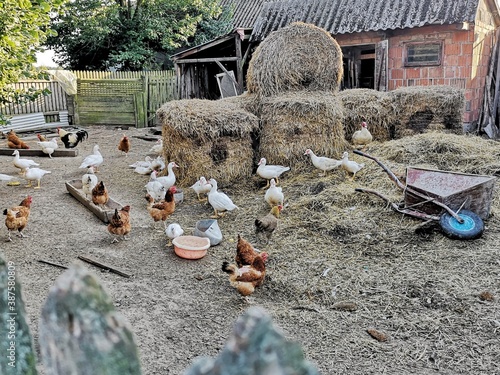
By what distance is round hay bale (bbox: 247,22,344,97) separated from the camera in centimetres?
965

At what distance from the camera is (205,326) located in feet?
12.8

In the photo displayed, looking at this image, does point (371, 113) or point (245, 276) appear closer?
point (245, 276)

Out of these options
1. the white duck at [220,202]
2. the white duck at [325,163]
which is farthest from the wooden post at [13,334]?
the white duck at [325,163]

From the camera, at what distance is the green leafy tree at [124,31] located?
19062 millimetres

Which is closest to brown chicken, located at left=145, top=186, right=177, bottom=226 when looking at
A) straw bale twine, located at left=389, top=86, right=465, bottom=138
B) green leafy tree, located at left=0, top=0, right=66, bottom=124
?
green leafy tree, located at left=0, top=0, right=66, bottom=124

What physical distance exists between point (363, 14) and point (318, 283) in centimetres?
1159

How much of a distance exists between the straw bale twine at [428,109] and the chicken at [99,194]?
700cm

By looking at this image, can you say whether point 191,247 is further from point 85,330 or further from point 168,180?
point 85,330

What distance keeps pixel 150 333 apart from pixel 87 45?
19.1 metres

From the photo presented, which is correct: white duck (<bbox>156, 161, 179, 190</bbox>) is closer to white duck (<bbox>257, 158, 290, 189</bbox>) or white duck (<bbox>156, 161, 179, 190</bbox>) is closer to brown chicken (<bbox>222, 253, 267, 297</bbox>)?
white duck (<bbox>257, 158, 290, 189</bbox>)

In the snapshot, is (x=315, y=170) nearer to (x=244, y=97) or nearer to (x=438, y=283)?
(x=244, y=97)

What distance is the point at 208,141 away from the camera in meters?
8.28

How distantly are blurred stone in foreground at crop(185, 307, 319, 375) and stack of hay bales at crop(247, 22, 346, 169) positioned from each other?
26.3 feet

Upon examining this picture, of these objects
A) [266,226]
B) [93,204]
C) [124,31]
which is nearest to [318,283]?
[266,226]
